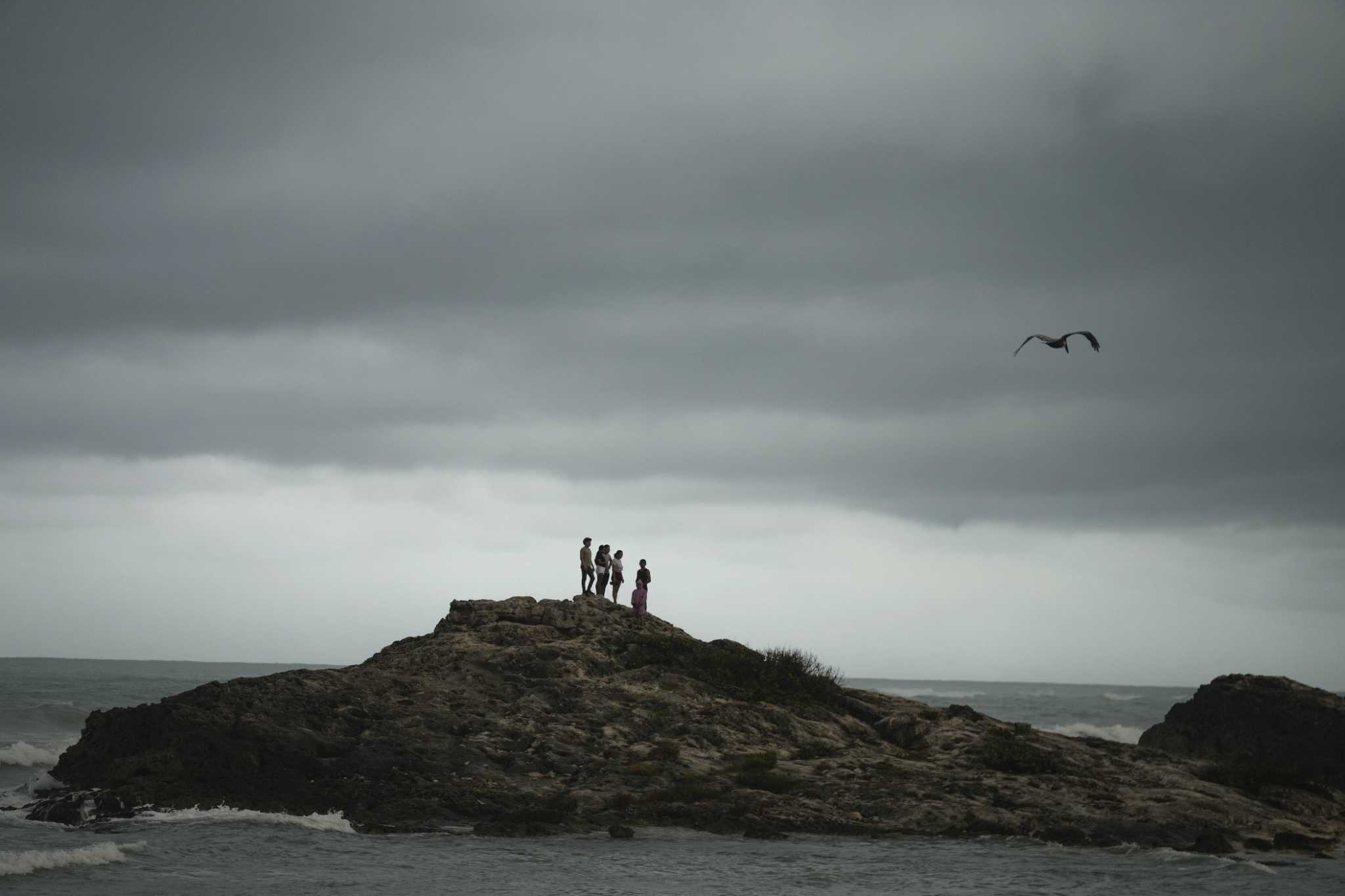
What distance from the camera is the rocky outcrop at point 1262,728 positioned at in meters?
34.3

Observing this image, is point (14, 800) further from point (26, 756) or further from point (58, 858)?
point (26, 756)

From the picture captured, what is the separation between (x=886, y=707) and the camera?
3547cm

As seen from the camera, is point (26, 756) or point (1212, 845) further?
point (26, 756)

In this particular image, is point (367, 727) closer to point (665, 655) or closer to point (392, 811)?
point (392, 811)

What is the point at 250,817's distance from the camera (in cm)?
2352

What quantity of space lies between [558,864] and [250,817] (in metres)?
6.63

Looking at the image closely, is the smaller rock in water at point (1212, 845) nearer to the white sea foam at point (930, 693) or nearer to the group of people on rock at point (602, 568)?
the group of people on rock at point (602, 568)

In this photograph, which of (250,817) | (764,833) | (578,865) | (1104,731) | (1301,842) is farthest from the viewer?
(1104,731)

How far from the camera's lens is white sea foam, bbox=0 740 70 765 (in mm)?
36719

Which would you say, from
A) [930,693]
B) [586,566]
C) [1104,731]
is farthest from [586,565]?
[930,693]

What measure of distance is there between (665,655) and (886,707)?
704 centimetres

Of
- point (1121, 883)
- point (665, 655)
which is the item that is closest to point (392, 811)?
point (665, 655)

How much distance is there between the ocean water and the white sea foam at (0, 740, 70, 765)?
1231 cm

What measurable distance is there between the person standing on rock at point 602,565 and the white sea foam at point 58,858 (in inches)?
780
